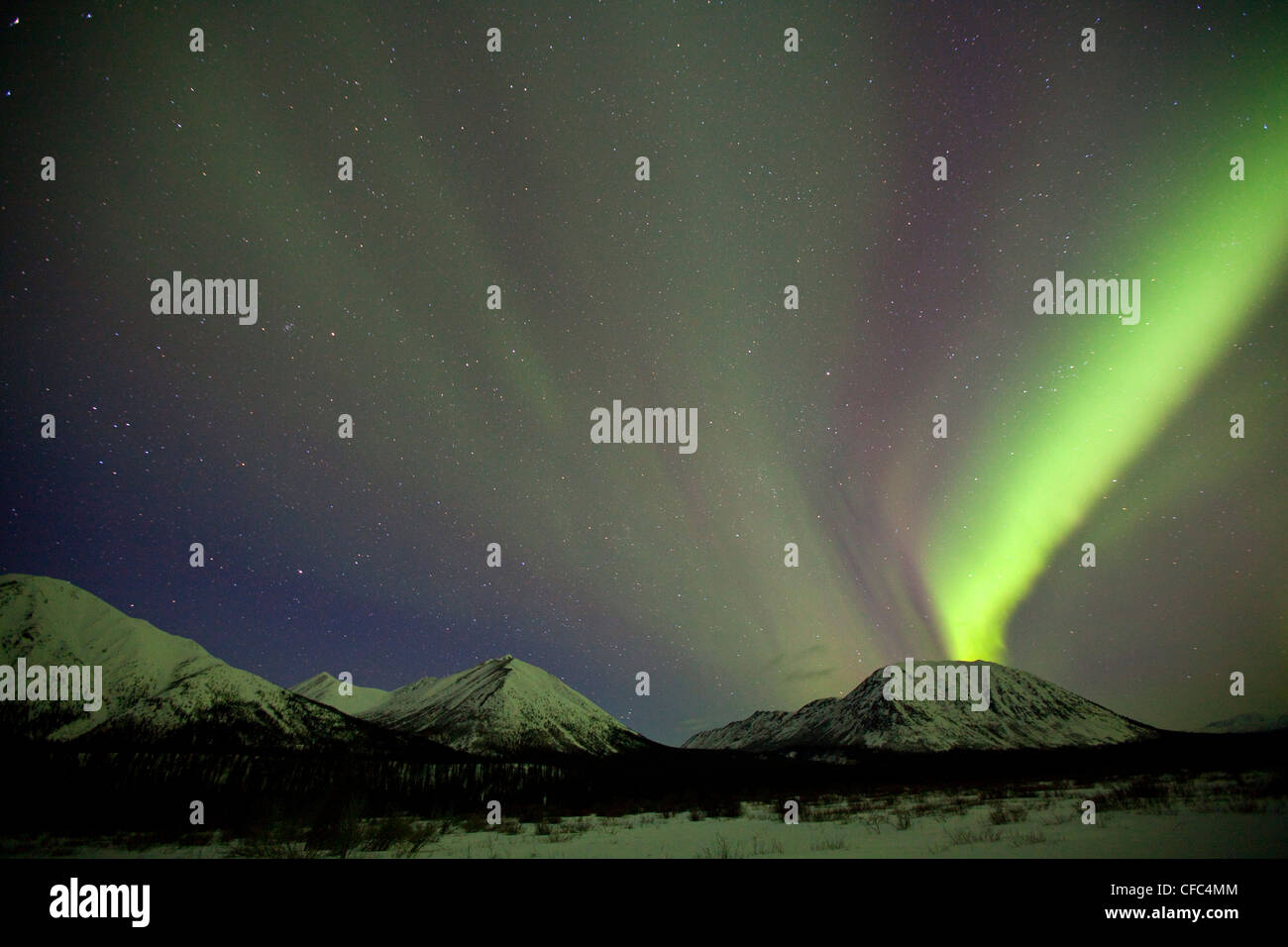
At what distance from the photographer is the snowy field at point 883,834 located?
11156 mm

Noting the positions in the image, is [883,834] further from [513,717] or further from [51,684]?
[513,717]

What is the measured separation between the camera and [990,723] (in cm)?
16788

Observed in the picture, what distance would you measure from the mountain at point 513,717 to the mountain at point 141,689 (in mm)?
69465

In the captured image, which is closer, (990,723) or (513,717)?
(513,717)

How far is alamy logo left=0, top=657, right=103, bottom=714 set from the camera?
49.1 metres

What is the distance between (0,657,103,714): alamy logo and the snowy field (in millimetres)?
41867

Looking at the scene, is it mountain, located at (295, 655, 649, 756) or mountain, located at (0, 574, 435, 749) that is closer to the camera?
mountain, located at (0, 574, 435, 749)
